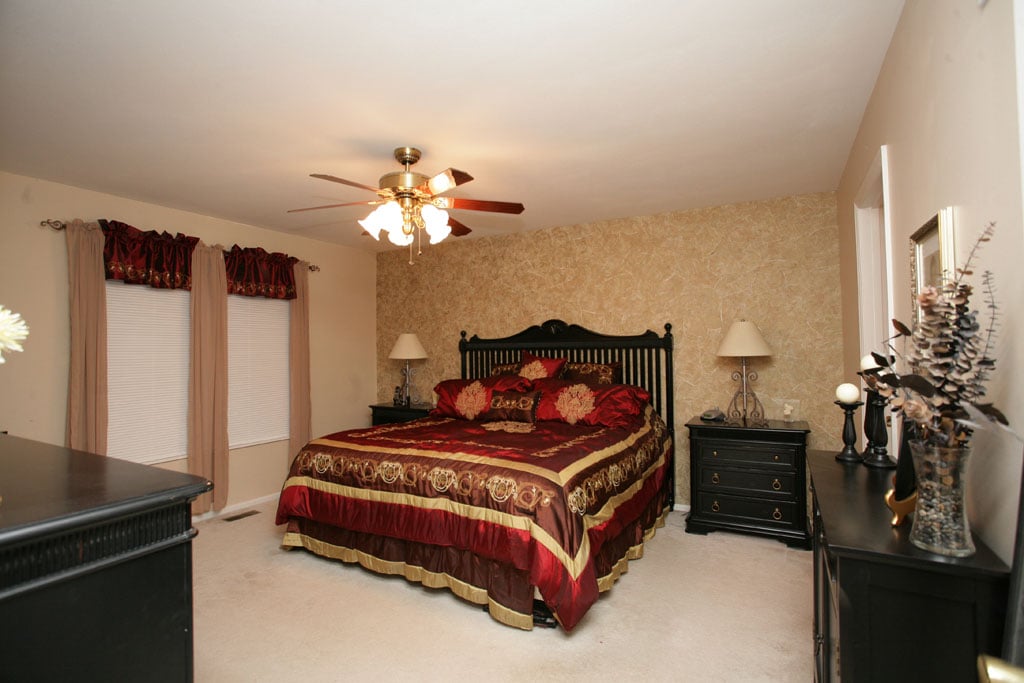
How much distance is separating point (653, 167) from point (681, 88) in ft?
3.23

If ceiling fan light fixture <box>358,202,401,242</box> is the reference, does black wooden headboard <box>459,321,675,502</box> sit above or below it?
below

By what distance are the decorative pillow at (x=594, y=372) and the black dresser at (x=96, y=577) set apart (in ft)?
11.1

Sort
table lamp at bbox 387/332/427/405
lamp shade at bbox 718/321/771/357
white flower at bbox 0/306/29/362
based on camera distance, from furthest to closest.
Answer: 1. table lamp at bbox 387/332/427/405
2. lamp shade at bbox 718/321/771/357
3. white flower at bbox 0/306/29/362

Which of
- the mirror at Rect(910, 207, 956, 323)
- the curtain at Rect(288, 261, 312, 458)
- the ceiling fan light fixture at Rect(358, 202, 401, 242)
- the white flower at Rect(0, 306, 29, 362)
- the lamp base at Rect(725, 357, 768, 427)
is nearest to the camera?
the white flower at Rect(0, 306, 29, 362)

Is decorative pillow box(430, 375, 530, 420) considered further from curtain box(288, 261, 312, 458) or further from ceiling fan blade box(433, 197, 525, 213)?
ceiling fan blade box(433, 197, 525, 213)

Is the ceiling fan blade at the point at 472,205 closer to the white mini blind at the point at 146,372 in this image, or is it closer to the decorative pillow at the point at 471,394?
the decorative pillow at the point at 471,394

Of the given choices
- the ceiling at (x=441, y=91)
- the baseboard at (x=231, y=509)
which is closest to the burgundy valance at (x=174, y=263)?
the ceiling at (x=441, y=91)

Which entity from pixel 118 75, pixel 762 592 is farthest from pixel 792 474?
pixel 118 75

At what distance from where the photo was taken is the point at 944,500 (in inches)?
41.4

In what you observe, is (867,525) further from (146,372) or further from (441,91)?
(146,372)

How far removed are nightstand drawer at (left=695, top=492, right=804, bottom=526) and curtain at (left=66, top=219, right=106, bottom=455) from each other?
4220mm

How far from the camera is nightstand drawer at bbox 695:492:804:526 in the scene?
3.51m

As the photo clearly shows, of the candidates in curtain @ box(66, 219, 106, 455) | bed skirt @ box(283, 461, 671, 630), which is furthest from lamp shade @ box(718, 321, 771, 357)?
curtain @ box(66, 219, 106, 455)

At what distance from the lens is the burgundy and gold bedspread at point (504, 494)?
7.84ft
